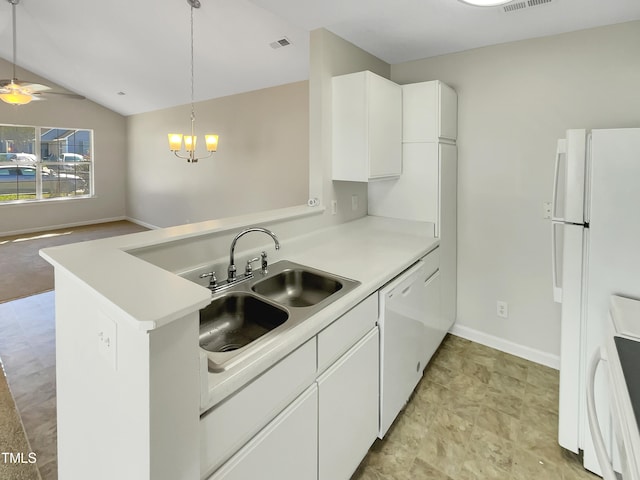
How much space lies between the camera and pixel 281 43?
3.57 meters

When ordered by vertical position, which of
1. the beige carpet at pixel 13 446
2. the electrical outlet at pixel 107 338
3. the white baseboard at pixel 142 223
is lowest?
the beige carpet at pixel 13 446

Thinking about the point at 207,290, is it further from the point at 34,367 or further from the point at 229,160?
the point at 229,160

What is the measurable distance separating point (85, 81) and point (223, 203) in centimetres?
362

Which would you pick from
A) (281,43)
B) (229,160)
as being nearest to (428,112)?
(281,43)

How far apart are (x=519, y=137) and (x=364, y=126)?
118 centimetres

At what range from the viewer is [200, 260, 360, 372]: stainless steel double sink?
136 centimetres

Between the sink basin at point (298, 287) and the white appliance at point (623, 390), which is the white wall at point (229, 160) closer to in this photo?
the sink basin at point (298, 287)

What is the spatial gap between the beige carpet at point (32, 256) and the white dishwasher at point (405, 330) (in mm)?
3965

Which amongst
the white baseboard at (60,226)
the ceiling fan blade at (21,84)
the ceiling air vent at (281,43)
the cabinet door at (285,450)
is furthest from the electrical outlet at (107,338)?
the white baseboard at (60,226)

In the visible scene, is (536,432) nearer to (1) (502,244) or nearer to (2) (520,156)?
(1) (502,244)

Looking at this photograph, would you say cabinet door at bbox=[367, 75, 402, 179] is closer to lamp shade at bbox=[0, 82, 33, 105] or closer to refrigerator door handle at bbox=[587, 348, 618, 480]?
refrigerator door handle at bbox=[587, 348, 618, 480]

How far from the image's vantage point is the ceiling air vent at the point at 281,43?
349 cm

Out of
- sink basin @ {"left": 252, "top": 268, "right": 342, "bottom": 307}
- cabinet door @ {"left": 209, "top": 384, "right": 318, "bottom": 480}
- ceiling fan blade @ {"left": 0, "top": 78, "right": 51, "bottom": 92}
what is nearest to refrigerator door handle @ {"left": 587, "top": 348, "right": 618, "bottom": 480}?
cabinet door @ {"left": 209, "top": 384, "right": 318, "bottom": 480}

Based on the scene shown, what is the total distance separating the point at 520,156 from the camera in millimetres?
2604
